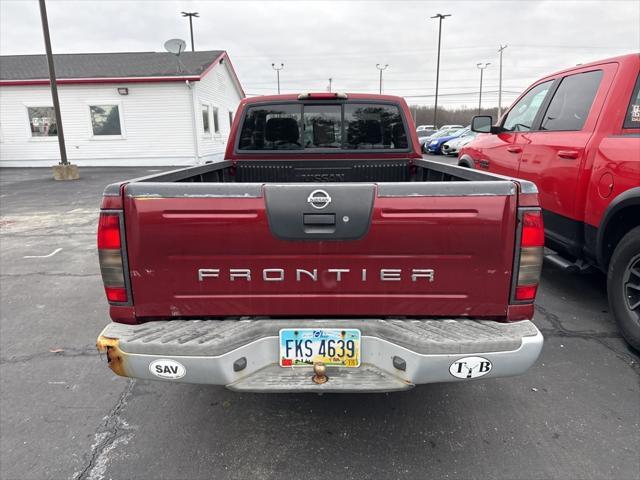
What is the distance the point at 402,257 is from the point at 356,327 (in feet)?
1.31

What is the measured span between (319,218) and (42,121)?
21955 mm

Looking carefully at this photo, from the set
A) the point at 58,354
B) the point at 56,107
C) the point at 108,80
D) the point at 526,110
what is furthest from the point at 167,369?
the point at 108,80

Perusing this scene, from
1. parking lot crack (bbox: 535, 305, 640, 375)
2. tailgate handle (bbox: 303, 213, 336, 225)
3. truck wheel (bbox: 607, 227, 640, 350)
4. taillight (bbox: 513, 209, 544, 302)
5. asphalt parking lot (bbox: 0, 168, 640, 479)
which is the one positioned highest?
tailgate handle (bbox: 303, 213, 336, 225)

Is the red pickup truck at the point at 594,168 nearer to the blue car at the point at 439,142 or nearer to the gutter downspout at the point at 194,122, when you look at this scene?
the gutter downspout at the point at 194,122

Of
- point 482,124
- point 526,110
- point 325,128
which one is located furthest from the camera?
point 482,124

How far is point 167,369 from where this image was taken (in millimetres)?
2041

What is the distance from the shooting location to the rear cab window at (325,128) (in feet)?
13.3

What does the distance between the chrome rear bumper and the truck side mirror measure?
159 inches

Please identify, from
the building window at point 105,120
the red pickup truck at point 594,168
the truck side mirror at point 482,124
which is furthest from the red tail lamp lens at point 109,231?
the building window at point 105,120

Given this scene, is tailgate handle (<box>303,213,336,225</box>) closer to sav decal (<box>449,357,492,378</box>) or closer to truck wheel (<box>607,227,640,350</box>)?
sav decal (<box>449,357,492,378</box>)

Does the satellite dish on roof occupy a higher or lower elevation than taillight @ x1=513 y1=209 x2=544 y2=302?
higher

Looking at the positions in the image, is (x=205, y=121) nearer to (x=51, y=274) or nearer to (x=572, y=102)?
(x=51, y=274)

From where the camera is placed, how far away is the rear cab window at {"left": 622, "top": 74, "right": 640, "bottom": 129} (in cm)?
347

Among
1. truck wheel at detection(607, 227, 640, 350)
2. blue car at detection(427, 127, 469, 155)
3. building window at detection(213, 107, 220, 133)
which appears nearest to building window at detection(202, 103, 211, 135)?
building window at detection(213, 107, 220, 133)
